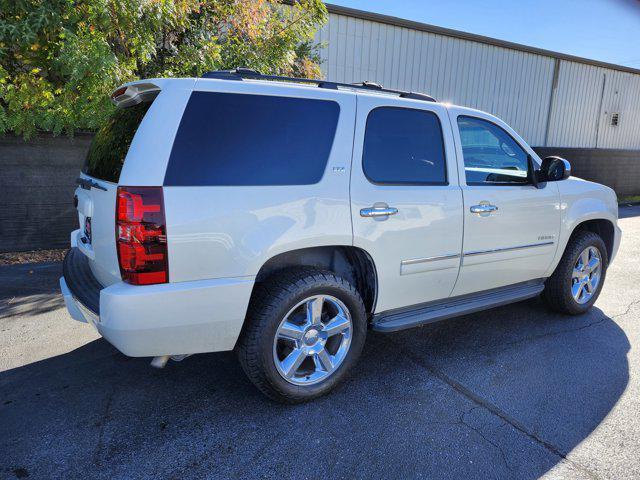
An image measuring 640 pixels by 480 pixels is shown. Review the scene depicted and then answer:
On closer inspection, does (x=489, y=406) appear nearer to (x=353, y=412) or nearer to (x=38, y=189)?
(x=353, y=412)

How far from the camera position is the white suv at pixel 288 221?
98.7 inches

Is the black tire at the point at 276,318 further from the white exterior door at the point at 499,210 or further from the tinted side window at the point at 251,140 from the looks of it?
the white exterior door at the point at 499,210

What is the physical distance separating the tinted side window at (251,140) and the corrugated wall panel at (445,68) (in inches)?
301

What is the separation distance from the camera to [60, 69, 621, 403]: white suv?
8.23 feet

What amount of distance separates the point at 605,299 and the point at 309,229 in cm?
411

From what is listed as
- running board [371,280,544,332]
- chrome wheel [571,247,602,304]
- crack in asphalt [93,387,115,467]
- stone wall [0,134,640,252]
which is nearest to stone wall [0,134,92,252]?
stone wall [0,134,640,252]

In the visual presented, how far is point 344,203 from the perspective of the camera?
2977 mm

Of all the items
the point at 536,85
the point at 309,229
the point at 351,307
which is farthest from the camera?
the point at 536,85

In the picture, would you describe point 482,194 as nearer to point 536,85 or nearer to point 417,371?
point 417,371

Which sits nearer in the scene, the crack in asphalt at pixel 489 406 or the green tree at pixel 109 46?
the crack in asphalt at pixel 489 406

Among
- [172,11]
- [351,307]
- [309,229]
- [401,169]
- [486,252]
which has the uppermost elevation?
[172,11]

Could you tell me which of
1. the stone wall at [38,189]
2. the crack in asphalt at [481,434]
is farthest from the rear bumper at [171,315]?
the stone wall at [38,189]

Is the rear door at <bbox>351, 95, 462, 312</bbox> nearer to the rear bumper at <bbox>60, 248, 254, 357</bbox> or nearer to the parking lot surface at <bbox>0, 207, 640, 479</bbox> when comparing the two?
the parking lot surface at <bbox>0, 207, 640, 479</bbox>

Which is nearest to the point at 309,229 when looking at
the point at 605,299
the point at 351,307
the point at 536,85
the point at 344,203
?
the point at 344,203
